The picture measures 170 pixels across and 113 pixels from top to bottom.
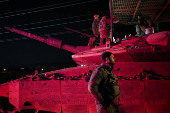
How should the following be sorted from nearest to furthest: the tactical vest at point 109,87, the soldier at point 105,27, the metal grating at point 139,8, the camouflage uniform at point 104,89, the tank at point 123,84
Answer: the camouflage uniform at point 104,89
the tactical vest at point 109,87
the tank at point 123,84
the soldier at point 105,27
the metal grating at point 139,8

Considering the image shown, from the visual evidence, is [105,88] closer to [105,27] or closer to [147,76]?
[147,76]

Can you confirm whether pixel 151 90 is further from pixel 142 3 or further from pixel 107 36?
pixel 142 3

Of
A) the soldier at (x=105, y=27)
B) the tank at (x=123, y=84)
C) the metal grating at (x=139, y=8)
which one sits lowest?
the tank at (x=123, y=84)

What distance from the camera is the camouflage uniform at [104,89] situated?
226 cm

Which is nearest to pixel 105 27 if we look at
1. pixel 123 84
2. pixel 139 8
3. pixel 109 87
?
pixel 139 8

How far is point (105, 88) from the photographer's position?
2436 mm

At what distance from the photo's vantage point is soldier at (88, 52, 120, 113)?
89.2 inches

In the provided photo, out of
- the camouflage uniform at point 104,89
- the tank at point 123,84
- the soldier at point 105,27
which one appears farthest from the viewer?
the soldier at point 105,27

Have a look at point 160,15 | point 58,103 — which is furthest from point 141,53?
point 160,15

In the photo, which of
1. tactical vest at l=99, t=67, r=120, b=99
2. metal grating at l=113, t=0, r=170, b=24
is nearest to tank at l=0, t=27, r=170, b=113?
tactical vest at l=99, t=67, r=120, b=99

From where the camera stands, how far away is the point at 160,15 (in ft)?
27.3

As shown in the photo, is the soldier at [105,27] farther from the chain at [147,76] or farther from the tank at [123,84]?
the chain at [147,76]

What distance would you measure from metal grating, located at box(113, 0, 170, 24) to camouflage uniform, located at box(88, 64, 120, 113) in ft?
17.9

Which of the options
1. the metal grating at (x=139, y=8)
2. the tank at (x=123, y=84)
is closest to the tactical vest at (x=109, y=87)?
the tank at (x=123, y=84)
